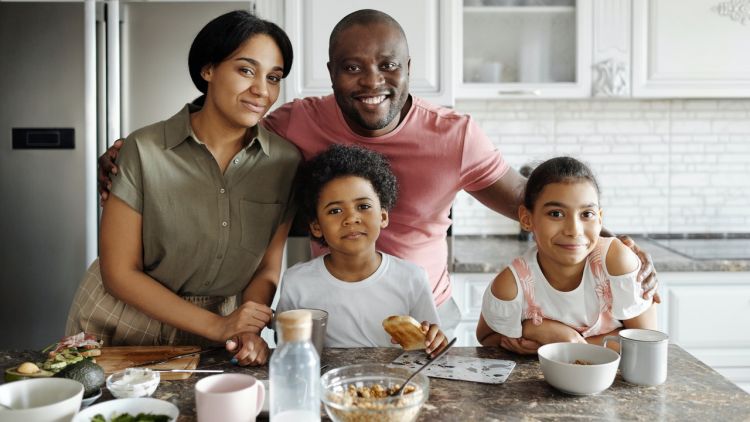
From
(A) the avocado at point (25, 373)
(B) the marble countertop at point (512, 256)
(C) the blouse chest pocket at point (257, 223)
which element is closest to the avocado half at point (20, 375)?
(A) the avocado at point (25, 373)

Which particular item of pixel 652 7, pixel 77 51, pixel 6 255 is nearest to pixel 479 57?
pixel 652 7

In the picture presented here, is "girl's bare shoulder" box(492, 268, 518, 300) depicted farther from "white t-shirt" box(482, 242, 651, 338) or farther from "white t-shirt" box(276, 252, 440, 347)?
"white t-shirt" box(276, 252, 440, 347)

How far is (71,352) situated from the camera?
4.50 feet

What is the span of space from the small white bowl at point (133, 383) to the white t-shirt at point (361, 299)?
1.63ft

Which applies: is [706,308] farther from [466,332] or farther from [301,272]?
[301,272]

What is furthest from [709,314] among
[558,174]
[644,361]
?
[644,361]

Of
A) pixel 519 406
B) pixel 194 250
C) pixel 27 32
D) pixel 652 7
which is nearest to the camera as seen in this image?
pixel 519 406

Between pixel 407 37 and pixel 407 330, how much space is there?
1.81 meters

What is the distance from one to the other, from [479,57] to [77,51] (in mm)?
1719

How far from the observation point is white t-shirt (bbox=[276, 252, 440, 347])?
1705 millimetres

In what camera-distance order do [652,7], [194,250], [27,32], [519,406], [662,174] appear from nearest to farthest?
[519,406], [194,250], [27,32], [652,7], [662,174]

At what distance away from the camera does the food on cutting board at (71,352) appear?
4.25ft

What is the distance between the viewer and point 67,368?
122cm

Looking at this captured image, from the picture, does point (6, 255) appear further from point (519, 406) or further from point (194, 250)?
point (519, 406)
